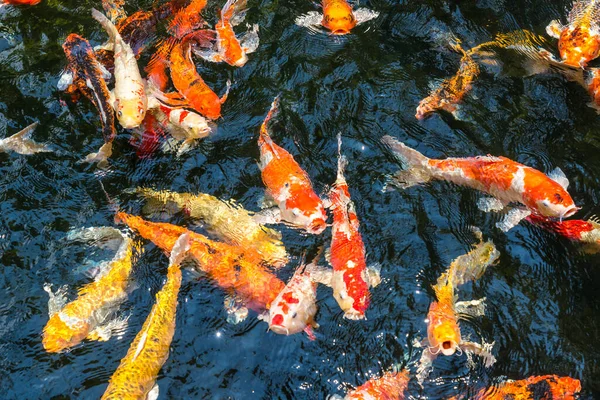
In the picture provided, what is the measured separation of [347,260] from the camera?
5398 millimetres

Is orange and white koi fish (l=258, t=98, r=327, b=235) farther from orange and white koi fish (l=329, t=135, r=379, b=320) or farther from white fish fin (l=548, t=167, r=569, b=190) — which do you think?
white fish fin (l=548, t=167, r=569, b=190)

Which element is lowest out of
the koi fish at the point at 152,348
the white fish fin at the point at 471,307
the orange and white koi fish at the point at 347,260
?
the koi fish at the point at 152,348

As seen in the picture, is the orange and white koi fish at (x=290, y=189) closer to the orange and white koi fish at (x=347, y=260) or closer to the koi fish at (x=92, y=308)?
the orange and white koi fish at (x=347, y=260)

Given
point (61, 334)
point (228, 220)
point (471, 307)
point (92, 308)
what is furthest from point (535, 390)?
point (61, 334)

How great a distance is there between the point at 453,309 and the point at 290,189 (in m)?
1.99

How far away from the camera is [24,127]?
7.18 meters

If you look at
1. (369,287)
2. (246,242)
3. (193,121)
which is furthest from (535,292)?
(193,121)

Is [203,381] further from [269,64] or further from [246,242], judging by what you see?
[269,64]

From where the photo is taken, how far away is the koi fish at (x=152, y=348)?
4.85 meters

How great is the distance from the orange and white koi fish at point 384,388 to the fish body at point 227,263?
114cm

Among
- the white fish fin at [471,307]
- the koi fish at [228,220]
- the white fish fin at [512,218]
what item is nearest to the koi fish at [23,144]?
the koi fish at [228,220]

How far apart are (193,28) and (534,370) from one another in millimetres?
6146

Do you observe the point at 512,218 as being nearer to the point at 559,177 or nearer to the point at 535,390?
the point at 559,177

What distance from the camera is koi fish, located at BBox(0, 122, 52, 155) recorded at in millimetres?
6750
